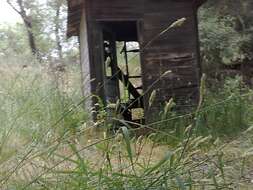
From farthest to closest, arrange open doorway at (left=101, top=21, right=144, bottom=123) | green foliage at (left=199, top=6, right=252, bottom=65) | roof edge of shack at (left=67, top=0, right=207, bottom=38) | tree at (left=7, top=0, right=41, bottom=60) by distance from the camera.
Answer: tree at (left=7, top=0, right=41, bottom=60) < green foliage at (left=199, top=6, right=252, bottom=65) < open doorway at (left=101, top=21, right=144, bottom=123) < roof edge of shack at (left=67, top=0, right=207, bottom=38)

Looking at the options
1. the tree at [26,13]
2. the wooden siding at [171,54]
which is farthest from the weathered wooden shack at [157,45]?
the tree at [26,13]

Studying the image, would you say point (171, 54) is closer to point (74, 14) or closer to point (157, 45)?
point (157, 45)

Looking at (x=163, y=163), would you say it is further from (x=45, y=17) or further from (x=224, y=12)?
(x=45, y=17)

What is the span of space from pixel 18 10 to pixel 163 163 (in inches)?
923

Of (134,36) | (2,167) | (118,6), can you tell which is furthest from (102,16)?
(2,167)

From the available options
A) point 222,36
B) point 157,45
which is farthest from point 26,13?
point 157,45

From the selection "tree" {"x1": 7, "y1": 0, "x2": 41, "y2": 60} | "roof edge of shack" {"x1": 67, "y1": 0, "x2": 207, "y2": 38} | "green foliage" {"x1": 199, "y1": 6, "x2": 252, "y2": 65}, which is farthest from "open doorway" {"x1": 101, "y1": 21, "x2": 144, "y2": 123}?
"tree" {"x1": 7, "y1": 0, "x2": 41, "y2": 60}

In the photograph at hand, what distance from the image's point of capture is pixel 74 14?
9.91 m

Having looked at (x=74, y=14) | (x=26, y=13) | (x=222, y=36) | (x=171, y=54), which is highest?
(x=26, y=13)

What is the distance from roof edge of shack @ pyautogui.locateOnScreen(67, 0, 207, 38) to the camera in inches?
343

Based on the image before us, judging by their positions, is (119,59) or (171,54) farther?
(119,59)

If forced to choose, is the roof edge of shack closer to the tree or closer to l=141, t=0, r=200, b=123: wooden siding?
l=141, t=0, r=200, b=123: wooden siding

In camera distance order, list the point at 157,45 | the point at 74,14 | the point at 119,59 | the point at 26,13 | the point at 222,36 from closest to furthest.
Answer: the point at 157,45 → the point at 74,14 → the point at 119,59 → the point at 222,36 → the point at 26,13

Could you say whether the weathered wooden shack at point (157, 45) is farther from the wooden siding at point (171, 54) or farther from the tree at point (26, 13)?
the tree at point (26, 13)
